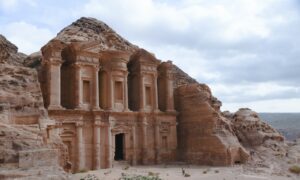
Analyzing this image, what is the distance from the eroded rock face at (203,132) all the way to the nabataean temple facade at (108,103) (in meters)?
1.01

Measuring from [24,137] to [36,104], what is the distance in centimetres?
292

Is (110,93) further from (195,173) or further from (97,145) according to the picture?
(195,173)

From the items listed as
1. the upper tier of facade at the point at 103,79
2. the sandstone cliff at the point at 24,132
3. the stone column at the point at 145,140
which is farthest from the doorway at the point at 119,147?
the sandstone cliff at the point at 24,132

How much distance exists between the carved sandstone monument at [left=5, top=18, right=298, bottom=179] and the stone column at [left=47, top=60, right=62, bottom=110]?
70mm

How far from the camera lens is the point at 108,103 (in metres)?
28.3

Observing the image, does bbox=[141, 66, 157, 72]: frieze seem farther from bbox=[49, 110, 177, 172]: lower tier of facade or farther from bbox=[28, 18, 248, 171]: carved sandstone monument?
bbox=[49, 110, 177, 172]: lower tier of facade

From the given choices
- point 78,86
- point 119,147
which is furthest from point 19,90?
point 119,147

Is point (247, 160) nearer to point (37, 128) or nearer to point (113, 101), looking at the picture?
point (113, 101)

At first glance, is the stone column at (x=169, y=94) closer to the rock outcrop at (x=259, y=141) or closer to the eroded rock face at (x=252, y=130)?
the rock outcrop at (x=259, y=141)

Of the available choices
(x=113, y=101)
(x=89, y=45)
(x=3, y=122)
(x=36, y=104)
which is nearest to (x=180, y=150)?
(x=113, y=101)

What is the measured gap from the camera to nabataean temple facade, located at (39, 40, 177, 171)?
25578 mm

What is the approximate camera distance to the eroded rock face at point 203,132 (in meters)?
28.7

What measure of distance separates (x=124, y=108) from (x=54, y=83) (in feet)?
20.5

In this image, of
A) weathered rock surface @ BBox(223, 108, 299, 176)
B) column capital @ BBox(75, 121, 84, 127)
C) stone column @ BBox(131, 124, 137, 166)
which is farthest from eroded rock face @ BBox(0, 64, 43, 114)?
weathered rock surface @ BBox(223, 108, 299, 176)
